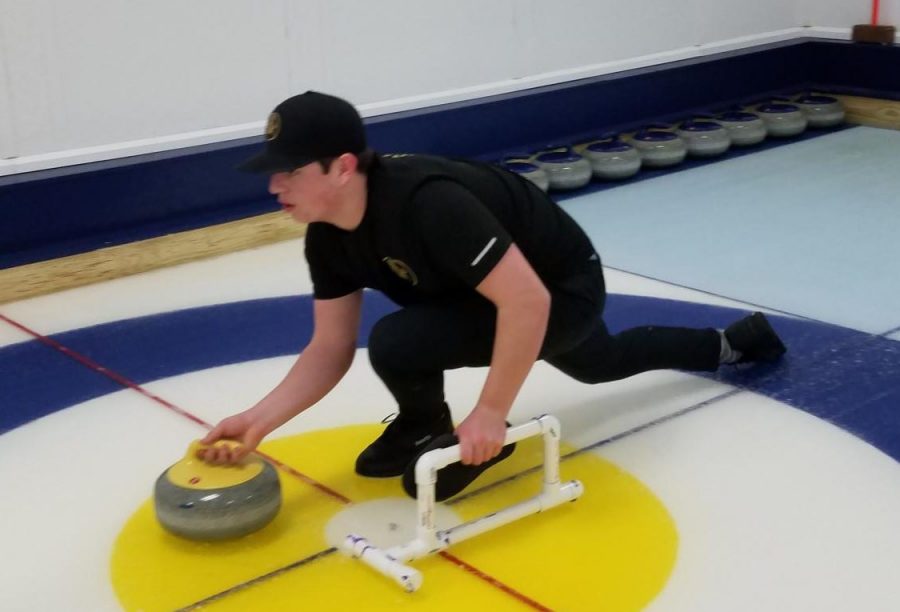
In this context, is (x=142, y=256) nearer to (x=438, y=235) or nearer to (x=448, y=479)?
(x=448, y=479)

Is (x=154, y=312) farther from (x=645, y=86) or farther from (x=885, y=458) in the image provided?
(x=645, y=86)

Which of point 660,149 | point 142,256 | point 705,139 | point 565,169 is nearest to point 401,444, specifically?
point 142,256

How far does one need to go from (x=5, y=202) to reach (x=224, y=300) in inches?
34.6

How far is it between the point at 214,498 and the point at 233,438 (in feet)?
0.64

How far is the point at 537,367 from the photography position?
3590 mm

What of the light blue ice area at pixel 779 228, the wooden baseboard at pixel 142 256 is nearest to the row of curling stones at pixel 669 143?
the light blue ice area at pixel 779 228

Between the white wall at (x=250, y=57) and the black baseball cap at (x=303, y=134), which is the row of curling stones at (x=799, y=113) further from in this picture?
the black baseball cap at (x=303, y=134)

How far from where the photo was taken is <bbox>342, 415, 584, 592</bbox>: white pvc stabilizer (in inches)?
92.9

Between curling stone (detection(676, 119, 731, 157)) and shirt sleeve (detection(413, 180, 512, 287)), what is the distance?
4012 mm

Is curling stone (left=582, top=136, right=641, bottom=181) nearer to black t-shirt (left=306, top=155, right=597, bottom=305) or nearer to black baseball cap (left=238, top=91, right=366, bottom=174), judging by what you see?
black t-shirt (left=306, top=155, right=597, bottom=305)

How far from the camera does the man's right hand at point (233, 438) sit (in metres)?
2.56

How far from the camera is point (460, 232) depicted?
7.80ft

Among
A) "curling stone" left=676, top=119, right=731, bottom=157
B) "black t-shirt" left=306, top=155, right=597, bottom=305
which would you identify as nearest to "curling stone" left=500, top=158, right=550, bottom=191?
"curling stone" left=676, top=119, right=731, bottom=157

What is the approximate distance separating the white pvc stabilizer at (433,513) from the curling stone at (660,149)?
362 centimetres
